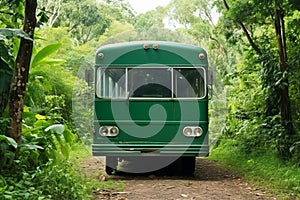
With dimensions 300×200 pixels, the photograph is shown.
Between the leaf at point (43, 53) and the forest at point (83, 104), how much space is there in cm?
1

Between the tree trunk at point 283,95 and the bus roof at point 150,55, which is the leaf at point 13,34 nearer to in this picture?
the bus roof at point 150,55

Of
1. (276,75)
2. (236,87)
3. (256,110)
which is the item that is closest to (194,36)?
(236,87)

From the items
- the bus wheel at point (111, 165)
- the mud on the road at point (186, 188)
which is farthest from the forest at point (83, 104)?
the bus wheel at point (111, 165)

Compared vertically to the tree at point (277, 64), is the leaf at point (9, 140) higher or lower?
lower

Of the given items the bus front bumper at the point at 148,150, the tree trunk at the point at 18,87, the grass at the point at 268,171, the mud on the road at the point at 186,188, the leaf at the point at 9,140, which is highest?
the tree trunk at the point at 18,87

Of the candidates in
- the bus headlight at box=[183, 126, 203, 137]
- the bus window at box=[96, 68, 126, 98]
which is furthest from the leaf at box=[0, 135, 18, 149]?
the bus headlight at box=[183, 126, 203, 137]

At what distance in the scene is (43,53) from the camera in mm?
6555

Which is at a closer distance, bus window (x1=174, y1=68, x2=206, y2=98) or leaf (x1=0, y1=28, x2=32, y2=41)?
leaf (x1=0, y1=28, x2=32, y2=41)

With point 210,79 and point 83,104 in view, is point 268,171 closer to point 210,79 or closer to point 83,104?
point 210,79

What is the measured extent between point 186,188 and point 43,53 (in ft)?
8.95

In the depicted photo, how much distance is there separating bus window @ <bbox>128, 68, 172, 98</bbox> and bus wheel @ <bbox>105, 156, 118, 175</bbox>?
121 cm

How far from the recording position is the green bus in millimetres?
7672

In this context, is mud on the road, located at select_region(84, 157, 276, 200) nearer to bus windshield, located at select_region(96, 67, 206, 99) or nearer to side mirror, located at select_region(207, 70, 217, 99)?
bus windshield, located at select_region(96, 67, 206, 99)

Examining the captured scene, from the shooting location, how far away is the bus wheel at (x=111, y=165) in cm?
814
